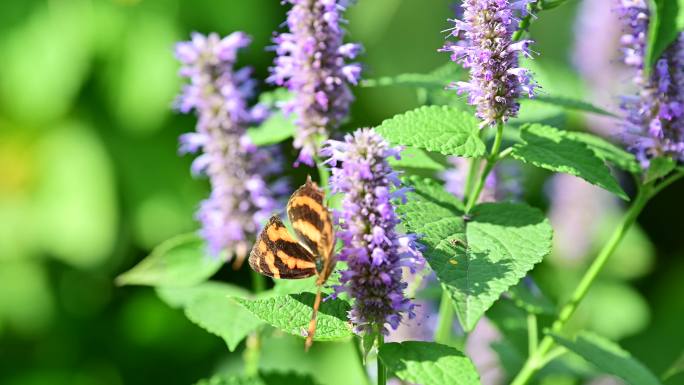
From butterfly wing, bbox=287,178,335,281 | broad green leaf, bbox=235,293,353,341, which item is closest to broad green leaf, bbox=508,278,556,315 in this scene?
broad green leaf, bbox=235,293,353,341

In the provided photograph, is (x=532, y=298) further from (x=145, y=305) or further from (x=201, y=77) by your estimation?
(x=145, y=305)

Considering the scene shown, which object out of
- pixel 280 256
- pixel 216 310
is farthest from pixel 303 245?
pixel 216 310

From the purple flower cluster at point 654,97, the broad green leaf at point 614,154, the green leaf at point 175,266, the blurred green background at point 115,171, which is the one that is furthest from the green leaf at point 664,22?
the blurred green background at point 115,171

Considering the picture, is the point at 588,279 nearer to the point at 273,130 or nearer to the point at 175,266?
the point at 273,130

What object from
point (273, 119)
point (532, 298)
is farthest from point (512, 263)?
point (273, 119)

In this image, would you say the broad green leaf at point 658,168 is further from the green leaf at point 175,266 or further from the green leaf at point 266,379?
the green leaf at point 175,266

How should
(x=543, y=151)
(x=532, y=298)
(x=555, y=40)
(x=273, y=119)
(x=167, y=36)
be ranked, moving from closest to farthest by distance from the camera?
(x=543, y=151) → (x=532, y=298) → (x=273, y=119) → (x=167, y=36) → (x=555, y=40)

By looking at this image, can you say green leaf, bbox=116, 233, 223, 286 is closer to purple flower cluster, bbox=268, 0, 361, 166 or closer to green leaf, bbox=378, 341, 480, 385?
purple flower cluster, bbox=268, 0, 361, 166
